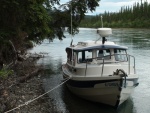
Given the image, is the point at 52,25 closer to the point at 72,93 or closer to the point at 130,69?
the point at 72,93

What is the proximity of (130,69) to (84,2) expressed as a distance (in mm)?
16971

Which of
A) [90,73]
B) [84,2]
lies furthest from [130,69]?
[84,2]

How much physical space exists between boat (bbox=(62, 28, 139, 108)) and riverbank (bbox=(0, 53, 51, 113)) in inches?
84.6

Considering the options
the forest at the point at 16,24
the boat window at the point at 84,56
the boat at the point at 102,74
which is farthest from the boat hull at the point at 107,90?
the forest at the point at 16,24

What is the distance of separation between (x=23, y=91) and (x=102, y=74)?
5.10 meters

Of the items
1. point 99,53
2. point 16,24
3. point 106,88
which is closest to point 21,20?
point 16,24

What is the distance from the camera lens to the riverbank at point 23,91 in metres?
12.7

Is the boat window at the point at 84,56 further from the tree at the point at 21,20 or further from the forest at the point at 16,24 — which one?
the tree at the point at 21,20

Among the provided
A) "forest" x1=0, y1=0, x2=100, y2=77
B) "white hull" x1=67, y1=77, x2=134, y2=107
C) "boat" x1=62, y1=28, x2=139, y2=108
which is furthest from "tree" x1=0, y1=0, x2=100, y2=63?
"white hull" x1=67, y1=77, x2=134, y2=107

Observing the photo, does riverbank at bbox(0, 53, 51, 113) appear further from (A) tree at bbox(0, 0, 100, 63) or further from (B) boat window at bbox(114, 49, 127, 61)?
(B) boat window at bbox(114, 49, 127, 61)

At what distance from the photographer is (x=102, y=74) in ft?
51.1

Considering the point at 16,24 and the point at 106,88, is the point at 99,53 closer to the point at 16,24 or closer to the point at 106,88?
the point at 106,88

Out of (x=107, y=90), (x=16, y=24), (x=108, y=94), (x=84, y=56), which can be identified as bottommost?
(x=108, y=94)

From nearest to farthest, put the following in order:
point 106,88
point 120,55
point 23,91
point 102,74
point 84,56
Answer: point 106,88
point 102,74
point 120,55
point 84,56
point 23,91
